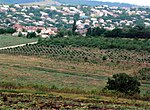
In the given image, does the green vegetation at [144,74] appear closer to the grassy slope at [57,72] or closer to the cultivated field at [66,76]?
the cultivated field at [66,76]

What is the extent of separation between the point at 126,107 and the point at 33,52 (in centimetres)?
4792

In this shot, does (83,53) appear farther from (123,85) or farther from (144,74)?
(123,85)

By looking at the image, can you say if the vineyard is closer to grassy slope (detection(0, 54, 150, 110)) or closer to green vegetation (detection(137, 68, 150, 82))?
grassy slope (detection(0, 54, 150, 110))

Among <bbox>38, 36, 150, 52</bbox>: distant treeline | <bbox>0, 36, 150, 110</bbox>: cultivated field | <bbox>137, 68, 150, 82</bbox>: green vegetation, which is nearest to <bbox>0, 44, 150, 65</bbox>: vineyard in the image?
<bbox>0, 36, 150, 110</bbox>: cultivated field

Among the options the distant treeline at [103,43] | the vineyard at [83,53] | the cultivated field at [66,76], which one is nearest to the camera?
the cultivated field at [66,76]

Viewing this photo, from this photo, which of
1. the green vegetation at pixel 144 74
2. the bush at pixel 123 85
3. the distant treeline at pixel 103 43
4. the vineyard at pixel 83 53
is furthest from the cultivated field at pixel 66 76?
the bush at pixel 123 85

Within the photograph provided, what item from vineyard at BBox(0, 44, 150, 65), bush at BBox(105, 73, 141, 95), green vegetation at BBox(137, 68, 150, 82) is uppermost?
bush at BBox(105, 73, 141, 95)

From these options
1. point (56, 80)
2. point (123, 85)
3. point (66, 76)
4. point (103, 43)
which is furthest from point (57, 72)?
point (103, 43)

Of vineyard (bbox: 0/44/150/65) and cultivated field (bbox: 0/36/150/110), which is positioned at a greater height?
cultivated field (bbox: 0/36/150/110)

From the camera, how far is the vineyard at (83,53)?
67500 millimetres

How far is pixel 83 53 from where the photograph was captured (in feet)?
241

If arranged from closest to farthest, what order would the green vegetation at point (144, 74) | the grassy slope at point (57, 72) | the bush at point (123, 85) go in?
the bush at point (123, 85) → the grassy slope at point (57, 72) → the green vegetation at point (144, 74)

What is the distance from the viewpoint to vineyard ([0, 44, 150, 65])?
6750cm

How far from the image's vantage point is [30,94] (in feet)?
95.5
